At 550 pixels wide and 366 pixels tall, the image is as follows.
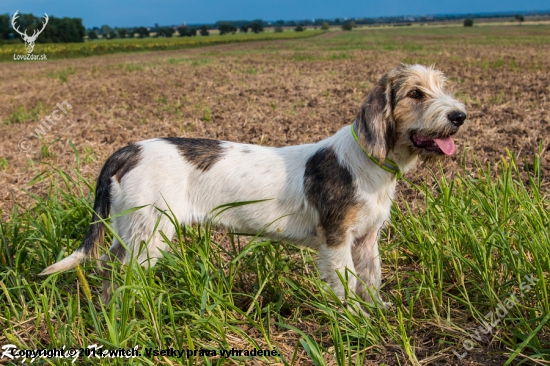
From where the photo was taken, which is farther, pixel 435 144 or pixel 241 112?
pixel 241 112

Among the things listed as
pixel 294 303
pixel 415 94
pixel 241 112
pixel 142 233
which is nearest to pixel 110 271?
pixel 142 233

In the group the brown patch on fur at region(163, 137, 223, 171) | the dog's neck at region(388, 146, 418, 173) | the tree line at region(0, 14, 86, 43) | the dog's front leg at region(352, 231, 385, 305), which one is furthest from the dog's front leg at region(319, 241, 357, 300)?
the tree line at region(0, 14, 86, 43)

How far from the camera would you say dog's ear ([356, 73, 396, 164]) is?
3369mm

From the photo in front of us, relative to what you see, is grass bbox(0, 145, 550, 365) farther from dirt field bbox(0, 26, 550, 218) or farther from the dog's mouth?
dirt field bbox(0, 26, 550, 218)

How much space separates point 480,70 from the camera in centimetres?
1739

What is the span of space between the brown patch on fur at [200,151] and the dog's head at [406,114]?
1.14 metres

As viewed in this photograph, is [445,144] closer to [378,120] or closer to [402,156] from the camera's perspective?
[402,156]

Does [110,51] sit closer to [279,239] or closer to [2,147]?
[2,147]

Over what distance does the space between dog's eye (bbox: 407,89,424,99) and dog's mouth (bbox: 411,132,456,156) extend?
0.26 meters

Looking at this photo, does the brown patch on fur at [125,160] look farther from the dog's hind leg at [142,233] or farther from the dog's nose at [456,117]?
the dog's nose at [456,117]

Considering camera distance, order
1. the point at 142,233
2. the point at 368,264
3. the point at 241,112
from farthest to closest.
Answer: the point at 241,112 < the point at 368,264 < the point at 142,233

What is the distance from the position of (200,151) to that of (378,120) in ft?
4.56

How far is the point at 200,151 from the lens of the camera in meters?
3.82

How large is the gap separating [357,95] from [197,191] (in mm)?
9720
